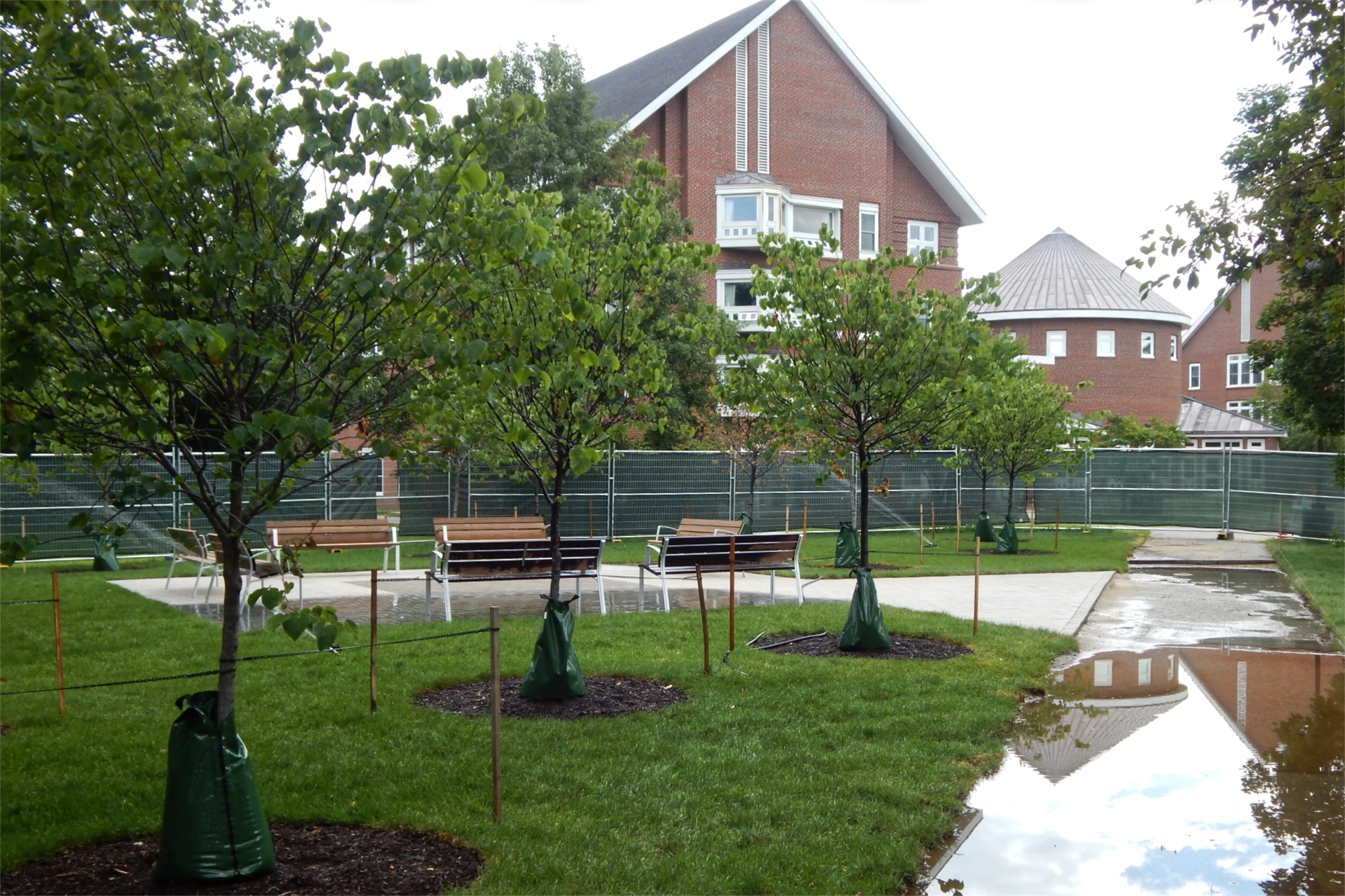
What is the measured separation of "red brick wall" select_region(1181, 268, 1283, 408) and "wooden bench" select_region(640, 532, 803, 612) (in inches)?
2128

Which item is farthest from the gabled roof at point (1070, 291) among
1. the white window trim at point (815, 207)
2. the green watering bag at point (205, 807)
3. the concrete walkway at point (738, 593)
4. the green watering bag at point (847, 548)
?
the green watering bag at point (205, 807)

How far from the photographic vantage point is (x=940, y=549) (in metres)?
24.1

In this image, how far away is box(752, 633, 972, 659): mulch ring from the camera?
10.2m

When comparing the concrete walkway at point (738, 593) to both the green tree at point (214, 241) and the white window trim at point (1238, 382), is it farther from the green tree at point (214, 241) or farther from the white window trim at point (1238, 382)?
the white window trim at point (1238, 382)

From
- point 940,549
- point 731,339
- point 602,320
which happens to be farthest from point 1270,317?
point 602,320

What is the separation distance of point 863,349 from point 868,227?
104 ft

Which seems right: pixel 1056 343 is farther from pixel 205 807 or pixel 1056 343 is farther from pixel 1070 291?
pixel 205 807

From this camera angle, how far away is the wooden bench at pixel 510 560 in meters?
12.4

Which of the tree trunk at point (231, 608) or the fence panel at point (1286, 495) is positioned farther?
the fence panel at point (1286, 495)

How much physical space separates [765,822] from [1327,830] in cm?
280

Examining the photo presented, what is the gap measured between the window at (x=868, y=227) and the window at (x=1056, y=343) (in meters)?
15.7

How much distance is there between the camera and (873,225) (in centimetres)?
4122

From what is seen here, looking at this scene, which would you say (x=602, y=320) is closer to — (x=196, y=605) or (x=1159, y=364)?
(x=196, y=605)

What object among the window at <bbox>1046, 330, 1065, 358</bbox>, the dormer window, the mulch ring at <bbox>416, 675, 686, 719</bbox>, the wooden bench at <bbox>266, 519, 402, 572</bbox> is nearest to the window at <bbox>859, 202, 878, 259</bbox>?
the dormer window
